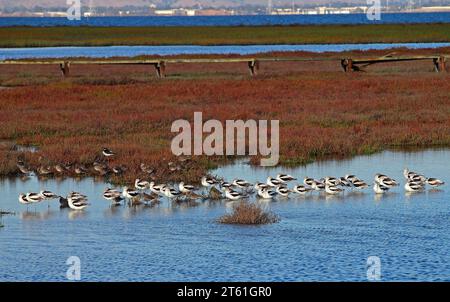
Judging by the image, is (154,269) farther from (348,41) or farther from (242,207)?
(348,41)

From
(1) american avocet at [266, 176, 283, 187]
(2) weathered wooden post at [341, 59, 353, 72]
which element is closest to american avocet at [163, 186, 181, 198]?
(1) american avocet at [266, 176, 283, 187]

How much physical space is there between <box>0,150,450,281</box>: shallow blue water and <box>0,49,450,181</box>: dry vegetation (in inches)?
150

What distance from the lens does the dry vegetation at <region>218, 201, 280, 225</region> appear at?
18.7 m

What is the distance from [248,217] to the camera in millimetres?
18688

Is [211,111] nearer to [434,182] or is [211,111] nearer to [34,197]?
[434,182]

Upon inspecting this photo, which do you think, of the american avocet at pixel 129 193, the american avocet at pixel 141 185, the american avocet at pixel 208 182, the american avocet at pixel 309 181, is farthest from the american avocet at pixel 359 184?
the american avocet at pixel 129 193

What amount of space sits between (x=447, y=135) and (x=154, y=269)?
51.2ft

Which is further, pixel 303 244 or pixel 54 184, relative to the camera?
pixel 54 184

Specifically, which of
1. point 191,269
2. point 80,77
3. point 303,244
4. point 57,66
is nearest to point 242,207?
point 303,244

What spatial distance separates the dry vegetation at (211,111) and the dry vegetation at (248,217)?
4.65 meters

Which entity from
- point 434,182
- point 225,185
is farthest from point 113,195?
point 434,182

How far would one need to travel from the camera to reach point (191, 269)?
51.4 feet

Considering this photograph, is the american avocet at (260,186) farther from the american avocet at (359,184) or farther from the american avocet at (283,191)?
the american avocet at (359,184)

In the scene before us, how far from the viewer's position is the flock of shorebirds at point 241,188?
68.2 ft
